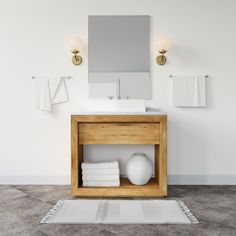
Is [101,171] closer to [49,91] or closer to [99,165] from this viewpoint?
[99,165]

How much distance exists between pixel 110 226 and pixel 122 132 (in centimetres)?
97

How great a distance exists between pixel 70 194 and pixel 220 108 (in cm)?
197

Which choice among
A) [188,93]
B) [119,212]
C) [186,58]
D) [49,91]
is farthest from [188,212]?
[49,91]

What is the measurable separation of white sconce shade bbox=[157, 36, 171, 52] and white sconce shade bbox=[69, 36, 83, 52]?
90 cm

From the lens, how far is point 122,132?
2.87 meters

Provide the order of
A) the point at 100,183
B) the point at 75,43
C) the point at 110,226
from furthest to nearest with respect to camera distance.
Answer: the point at 75,43 < the point at 100,183 < the point at 110,226

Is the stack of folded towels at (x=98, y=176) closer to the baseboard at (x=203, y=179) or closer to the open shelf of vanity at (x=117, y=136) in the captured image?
the open shelf of vanity at (x=117, y=136)

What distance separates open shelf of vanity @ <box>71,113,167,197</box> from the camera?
284 centimetres

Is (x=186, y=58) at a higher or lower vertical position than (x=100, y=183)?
higher

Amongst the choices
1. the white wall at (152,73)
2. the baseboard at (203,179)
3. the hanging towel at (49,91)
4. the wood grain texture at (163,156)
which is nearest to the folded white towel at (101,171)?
the wood grain texture at (163,156)

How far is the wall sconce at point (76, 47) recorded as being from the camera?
3.30 metres

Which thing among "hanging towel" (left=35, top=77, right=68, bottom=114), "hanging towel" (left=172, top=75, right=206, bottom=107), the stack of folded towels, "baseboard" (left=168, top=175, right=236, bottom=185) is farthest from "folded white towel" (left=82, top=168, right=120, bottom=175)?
"hanging towel" (left=172, top=75, right=206, bottom=107)

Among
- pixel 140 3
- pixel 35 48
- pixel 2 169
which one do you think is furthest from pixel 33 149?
pixel 140 3

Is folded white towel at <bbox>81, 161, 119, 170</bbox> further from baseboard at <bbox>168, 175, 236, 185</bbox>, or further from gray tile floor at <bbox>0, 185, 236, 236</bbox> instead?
baseboard at <bbox>168, 175, 236, 185</bbox>
